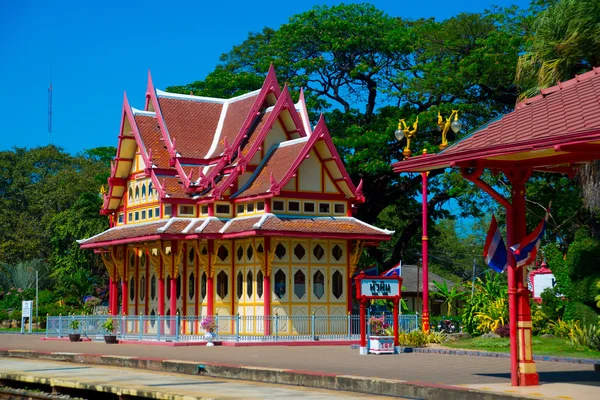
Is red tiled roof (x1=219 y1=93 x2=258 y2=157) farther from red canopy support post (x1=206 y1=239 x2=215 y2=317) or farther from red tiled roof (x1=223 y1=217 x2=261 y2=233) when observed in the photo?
red canopy support post (x1=206 y1=239 x2=215 y2=317)

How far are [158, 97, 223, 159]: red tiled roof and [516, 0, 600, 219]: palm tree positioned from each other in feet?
48.1

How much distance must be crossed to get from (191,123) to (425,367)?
22.2m

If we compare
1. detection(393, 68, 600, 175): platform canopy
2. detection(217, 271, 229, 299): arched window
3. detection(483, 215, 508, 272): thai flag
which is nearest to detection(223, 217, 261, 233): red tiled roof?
detection(217, 271, 229, 299): arched window

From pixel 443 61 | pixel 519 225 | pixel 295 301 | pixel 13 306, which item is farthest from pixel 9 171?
pixel 519 225

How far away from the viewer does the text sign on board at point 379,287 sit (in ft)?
82.6

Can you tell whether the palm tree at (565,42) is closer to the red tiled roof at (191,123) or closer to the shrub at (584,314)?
the shrub at (584,314)

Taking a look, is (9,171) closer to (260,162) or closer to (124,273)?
(124,273)

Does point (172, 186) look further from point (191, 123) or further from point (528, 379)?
point (528, 379)

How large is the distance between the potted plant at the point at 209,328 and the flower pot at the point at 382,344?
8.56 meters

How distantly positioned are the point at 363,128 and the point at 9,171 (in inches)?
1860

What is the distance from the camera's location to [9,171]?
83.2 m

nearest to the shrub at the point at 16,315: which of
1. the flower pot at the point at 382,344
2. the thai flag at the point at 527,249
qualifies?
the flower pot at the point at 382,344

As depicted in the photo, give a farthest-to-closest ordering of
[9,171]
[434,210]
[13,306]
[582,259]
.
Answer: [9,171]
[13,306]
[434,210]
[582,259]

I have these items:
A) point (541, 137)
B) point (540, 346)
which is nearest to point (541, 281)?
point (540, 346)
